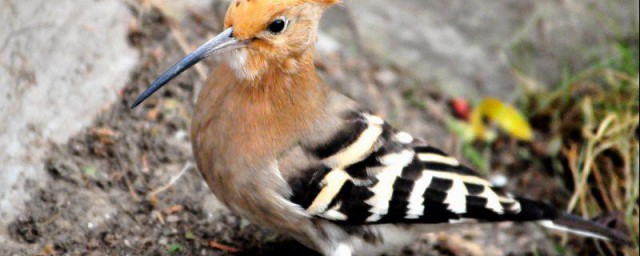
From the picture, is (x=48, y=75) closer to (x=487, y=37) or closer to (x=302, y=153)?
(x=302, y=153)

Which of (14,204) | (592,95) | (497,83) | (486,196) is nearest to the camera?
(14,204)

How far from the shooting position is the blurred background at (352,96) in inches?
111

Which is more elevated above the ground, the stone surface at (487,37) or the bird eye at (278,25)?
the bird eye at (278,25)

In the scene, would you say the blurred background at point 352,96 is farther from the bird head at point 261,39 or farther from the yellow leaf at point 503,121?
the bird head at point 261,39

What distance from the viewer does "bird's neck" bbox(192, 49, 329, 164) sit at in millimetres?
2555

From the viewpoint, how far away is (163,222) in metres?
2.88

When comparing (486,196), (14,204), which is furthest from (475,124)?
(14,204)

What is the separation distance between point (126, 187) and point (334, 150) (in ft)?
2.47

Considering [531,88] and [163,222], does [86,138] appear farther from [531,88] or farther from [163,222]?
[531,88]

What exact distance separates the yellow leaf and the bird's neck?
1572 millimetres

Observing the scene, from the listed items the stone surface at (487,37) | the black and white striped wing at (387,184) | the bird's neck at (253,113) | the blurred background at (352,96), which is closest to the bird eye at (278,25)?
the bird's neck at (253,113)

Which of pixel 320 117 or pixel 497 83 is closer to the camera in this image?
pixel 320 117

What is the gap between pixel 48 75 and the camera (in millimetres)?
3008

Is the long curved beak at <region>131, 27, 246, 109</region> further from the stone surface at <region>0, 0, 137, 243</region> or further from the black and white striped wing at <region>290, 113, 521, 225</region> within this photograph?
the stone surface at <region>0, 0, 137, 243</region>
